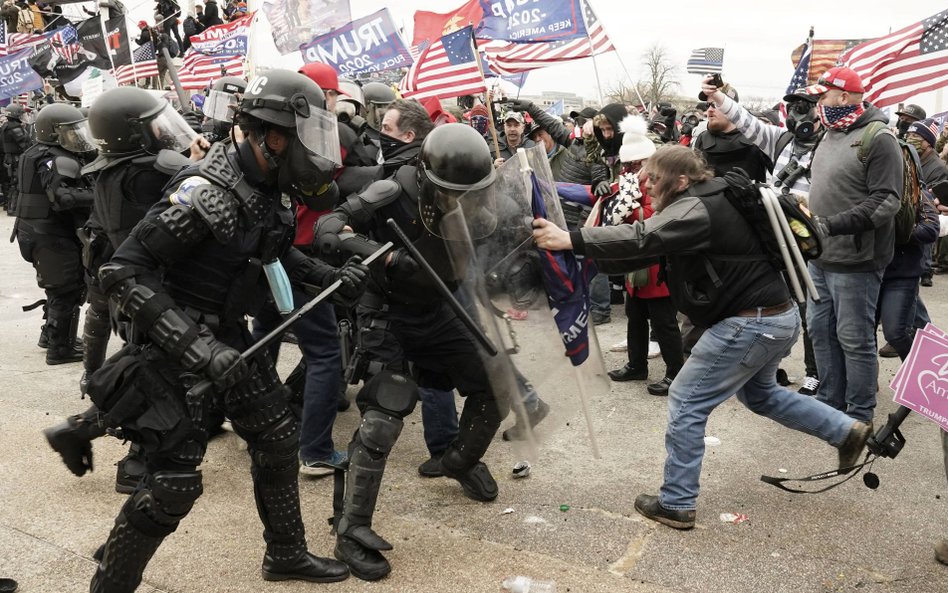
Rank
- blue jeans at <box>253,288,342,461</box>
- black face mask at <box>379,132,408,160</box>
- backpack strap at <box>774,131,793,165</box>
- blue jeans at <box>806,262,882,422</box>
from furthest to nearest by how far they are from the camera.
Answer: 1. backpack strap at <box>774,131,793,165</box>
2. blue jeans at <box>806,262,882,422</box>
3. black face mask at <box>379,132,408,160</box>
4. blue jeans at <box>253,288,342,461</box>

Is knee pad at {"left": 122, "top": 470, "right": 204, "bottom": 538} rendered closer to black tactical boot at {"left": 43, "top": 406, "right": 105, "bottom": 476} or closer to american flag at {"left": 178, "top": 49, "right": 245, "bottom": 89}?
black tactical boot at {"left": 43, "top": 406, "right": 105, "bottom": 476}

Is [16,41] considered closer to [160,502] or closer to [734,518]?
[160,502]

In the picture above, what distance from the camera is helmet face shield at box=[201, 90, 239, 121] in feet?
18.4

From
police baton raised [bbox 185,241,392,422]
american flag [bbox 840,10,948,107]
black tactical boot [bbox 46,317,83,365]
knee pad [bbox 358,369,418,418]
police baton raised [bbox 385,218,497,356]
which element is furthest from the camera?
black tactical boot [bbox 46,317,83,365]

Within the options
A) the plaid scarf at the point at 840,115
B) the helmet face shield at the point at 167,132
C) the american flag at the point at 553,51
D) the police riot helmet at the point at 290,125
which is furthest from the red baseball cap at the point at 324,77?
the american flag at the point at 553,51

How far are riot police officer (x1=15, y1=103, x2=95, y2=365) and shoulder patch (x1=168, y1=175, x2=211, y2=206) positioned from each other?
3.90 meters

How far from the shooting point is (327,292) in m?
3.25

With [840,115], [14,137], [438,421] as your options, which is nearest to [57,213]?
[438,421]

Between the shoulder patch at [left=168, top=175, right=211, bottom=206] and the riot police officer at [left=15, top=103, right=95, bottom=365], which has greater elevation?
the shoulder patch at [left=168, top=175, right=211, bottom=206]

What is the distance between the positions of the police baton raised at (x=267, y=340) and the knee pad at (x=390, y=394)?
532 mm

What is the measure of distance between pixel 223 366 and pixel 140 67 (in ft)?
37.7

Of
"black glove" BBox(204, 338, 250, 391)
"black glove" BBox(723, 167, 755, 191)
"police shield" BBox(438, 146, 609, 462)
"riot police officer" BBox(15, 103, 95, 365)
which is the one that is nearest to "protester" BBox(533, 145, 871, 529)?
"black glove" BBox(723, 167, 755, 191)

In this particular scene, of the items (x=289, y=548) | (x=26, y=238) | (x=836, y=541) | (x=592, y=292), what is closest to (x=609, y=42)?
(x=592, y=292)

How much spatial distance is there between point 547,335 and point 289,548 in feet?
4.49
